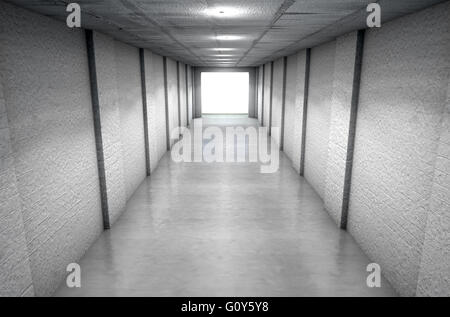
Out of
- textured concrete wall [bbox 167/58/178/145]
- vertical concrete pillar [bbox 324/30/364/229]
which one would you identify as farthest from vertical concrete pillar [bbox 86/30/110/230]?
textured concrete wall [bbox 167/58/178/145]

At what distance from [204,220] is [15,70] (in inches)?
151

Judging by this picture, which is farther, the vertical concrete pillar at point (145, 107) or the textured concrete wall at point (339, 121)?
the vertical concrete pillar at point (145, 107)

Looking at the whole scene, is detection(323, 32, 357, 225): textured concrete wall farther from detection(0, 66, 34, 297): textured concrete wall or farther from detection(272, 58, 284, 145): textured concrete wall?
detection(272, 58, 284, 145): textured concrete wall

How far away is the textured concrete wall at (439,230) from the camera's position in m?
3.01

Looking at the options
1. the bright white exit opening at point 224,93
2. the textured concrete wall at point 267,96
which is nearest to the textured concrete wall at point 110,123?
the textured concrete wall at point 267,96

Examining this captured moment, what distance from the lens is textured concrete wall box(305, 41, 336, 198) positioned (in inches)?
266

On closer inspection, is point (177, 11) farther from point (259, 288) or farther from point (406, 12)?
point (259, 288)

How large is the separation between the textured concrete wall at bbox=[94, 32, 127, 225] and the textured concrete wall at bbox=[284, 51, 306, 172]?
4941mm

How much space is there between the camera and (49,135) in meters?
3.85

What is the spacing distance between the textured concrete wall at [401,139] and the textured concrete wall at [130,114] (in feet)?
15.2

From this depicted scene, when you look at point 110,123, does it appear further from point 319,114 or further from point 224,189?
point 319,114

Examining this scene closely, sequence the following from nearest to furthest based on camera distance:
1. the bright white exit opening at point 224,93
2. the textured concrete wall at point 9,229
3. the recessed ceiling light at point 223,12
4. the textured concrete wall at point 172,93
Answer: the textured concrete wall at point 9,229
the recessed ceiling light at point 223,12
the textured concrete wall at point 172,93
the bright white exit opening at point 224,93

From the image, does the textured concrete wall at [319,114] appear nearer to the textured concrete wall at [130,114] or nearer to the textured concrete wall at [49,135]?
the textured concrete wall at [130,114]

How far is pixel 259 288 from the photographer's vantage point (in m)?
4.00
